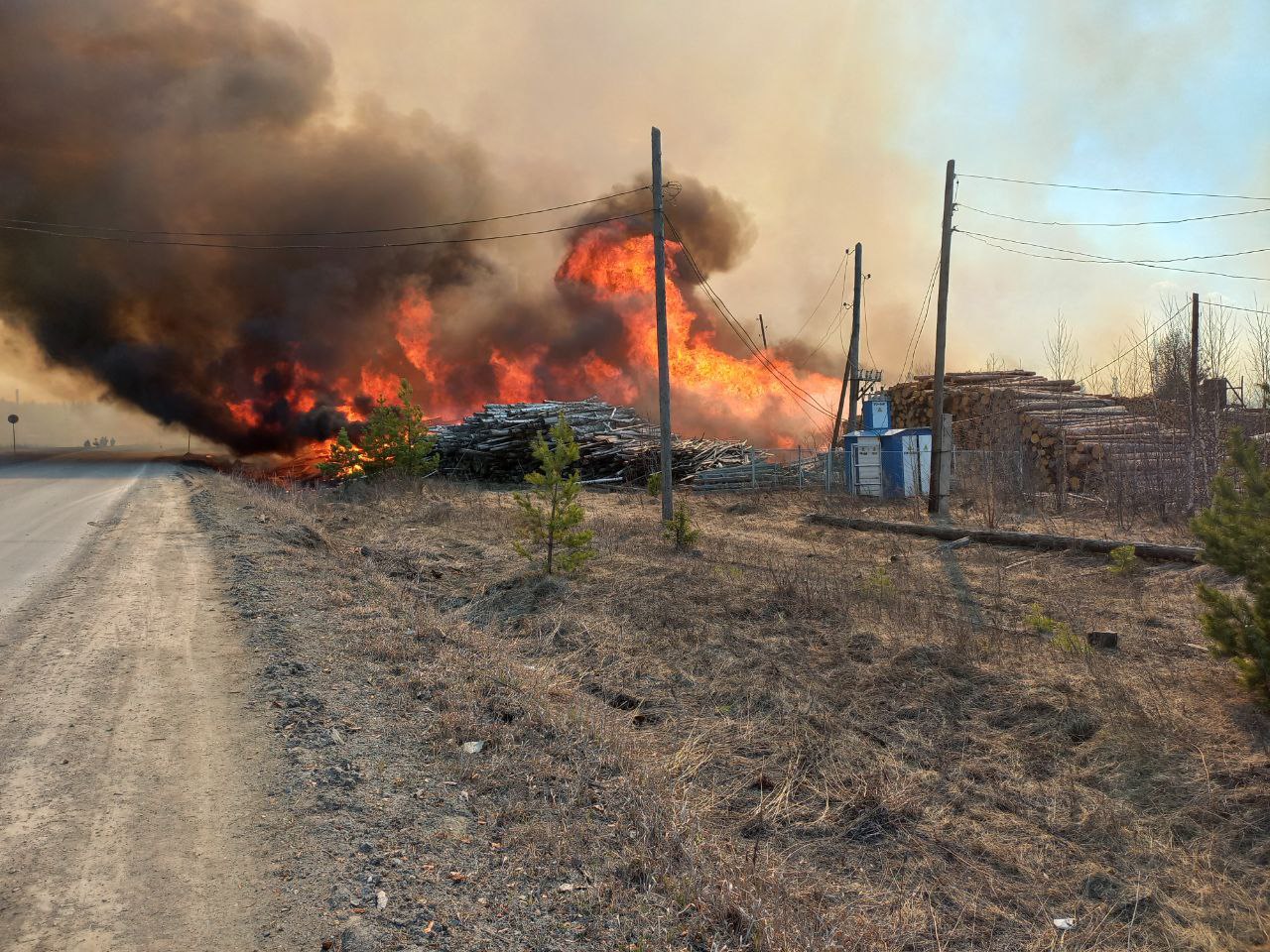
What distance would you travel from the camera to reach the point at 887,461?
21.7m

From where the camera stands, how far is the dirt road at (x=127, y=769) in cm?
290

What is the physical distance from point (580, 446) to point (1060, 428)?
13.6 m

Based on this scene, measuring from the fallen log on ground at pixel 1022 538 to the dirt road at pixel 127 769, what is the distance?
10.4 m

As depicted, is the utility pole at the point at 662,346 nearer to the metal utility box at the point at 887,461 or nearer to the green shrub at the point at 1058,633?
the green shrub at the point at 1058,633

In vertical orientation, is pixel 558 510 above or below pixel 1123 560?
above

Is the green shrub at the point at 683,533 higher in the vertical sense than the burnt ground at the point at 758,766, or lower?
higher

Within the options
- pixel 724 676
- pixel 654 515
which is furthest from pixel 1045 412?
pixel 724 676

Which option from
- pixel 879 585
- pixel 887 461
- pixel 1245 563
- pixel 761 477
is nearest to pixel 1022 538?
pixel 879 585

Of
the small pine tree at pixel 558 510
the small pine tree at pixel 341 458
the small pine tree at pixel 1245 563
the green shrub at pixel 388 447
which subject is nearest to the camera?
the small pine tree at pixel 1245 563

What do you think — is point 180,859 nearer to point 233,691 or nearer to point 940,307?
point 233,691

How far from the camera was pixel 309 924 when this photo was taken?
9.53 feet

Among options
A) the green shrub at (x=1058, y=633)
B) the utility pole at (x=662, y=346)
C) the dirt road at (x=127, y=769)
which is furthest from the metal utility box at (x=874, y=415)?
the dirt road at (x=127, y=769)

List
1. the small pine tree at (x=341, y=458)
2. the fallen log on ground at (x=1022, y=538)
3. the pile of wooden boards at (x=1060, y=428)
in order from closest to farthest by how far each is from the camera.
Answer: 1. the fallen log on ground at (x=1022, y=538)
2. the pile of wooden boards at (x=1060, y=428)
3. the small pine tree at (x=341, y=458)

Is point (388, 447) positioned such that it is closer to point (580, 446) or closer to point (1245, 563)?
point (580, 446)
